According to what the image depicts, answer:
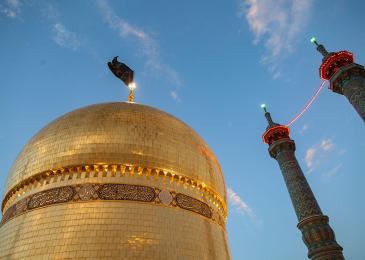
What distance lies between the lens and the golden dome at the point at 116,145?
7.57m

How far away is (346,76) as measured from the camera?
34.1 feet

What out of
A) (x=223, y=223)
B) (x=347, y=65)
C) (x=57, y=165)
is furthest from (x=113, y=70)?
(x=347, y=65)

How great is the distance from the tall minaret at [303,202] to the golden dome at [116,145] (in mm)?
3416

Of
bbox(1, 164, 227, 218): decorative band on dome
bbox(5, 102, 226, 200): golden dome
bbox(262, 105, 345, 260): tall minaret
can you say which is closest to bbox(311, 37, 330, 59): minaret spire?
bbox(262, 105, 345, 260): tall minaret

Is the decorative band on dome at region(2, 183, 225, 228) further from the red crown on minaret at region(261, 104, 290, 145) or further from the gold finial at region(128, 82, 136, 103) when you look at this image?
the red crown on minaret at region(261, 104, 290, 145)

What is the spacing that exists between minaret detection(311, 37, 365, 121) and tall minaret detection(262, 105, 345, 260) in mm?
3219

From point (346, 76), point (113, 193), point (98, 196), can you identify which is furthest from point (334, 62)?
point (98, 196)

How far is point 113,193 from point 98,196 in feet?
1.10

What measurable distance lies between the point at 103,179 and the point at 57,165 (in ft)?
4.23

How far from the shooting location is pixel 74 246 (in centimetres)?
621

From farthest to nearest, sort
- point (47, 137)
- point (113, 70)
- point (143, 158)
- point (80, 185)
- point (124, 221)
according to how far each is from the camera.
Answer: point (113, 70), point (47, 137), point (143, 158), point (80, 185), point (124, 221)

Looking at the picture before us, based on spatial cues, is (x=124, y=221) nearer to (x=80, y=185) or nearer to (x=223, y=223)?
(x=80, y=185)

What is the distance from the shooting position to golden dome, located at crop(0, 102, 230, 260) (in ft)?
21.1

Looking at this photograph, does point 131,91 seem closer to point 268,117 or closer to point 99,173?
point 99,173
